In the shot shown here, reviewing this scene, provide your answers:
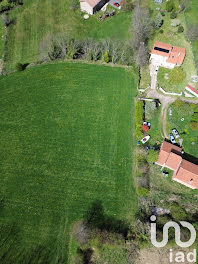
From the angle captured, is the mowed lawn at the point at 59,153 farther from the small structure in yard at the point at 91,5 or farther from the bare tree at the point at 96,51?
the small structure in yard at the point at 91,5

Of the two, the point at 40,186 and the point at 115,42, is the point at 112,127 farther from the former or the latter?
the point at 115,42

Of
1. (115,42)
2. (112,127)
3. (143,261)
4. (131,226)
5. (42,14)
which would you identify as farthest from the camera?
(42,14)

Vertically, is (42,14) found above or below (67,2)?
below

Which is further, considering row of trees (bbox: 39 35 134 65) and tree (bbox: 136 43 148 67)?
row of trees (bbox: 39 35 134 65)

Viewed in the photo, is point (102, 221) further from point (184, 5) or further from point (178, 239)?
point (184, 5)

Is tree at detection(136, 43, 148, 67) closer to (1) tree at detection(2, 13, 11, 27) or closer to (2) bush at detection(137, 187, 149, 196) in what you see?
(2) bush at detection(137, 187, 149, 196)

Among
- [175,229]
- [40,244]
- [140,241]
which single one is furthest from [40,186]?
[175,229]


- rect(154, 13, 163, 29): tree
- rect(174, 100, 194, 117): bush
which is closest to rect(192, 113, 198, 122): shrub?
rect(174, 100, 194, 117): bush
